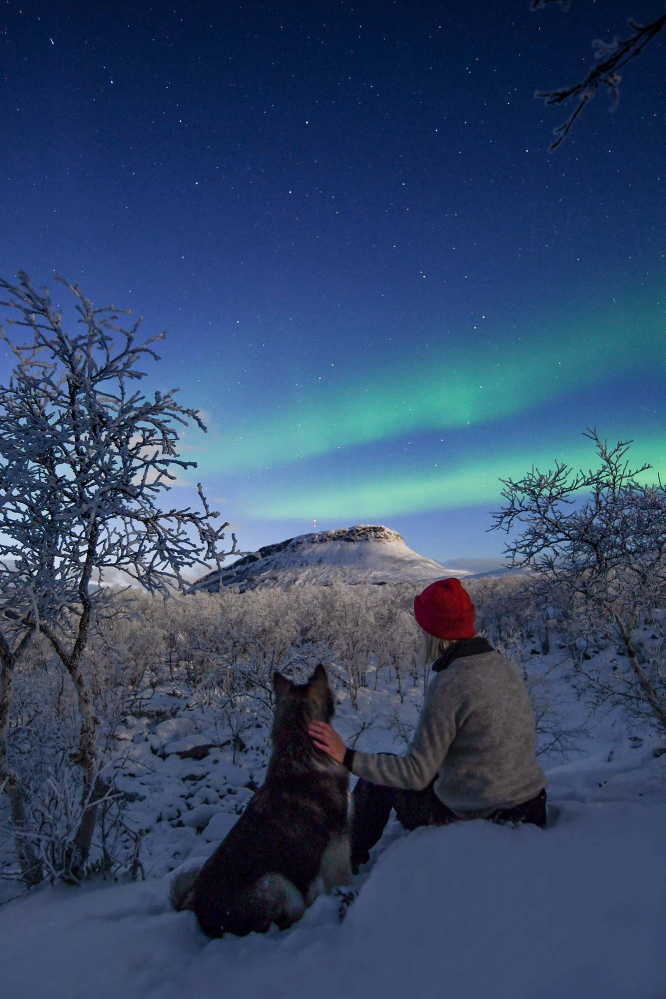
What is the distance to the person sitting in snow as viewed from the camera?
2.12 m

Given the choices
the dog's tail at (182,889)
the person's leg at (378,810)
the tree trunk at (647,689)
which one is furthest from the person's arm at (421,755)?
the tree trunk at (647,689)

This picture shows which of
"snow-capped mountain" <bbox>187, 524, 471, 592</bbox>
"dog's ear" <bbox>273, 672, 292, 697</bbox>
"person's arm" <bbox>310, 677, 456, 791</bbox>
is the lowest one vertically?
"person's arm" <bbox>310, 677, 456, 791</bbox>

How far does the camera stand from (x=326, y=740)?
7.27ft

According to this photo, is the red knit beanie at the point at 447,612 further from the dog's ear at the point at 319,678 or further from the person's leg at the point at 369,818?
the person's leg at the point at 369,818

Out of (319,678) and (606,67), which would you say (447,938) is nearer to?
(319,678)

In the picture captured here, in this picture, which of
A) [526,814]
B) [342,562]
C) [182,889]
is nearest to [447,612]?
[526,814]

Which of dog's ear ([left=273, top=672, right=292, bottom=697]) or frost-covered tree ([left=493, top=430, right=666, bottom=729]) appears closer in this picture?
dog's ear ([left=273, top=672, right=292, bottom=697])

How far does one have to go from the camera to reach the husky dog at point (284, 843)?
192 centimetres

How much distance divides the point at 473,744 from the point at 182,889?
1752mm

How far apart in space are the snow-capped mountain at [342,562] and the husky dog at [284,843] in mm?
69211

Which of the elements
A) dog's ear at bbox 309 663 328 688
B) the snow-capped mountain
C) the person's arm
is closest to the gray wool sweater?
the person's arm

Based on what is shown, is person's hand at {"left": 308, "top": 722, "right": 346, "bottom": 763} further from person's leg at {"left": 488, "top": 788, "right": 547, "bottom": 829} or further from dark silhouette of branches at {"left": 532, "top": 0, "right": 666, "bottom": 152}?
dark silhouette of branches at {"left": 532, "top": 0, "right": 666, "bottom": 152}

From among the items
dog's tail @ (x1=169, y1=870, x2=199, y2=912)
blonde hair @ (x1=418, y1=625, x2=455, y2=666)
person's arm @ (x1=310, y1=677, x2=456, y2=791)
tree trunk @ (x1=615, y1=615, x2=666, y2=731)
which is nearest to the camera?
person's arm @ (x1=310, y1=677, x2=456, y2=791)

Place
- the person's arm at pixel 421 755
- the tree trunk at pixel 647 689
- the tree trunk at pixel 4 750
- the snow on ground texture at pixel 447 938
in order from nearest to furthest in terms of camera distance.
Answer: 1. the snow on ground texture at pixel 447 938
2. the person's arm at pixel 421 755
3. the tree trunk at pixel 4 750
4. the tree trunk at pixel 647 689
